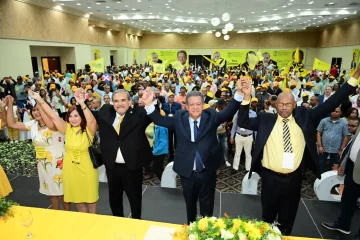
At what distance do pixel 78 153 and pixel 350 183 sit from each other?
3.16 meters

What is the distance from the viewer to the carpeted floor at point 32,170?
4.89 m

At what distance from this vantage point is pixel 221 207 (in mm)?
4012

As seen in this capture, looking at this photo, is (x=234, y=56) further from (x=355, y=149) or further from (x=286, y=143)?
(x=286, y=143)

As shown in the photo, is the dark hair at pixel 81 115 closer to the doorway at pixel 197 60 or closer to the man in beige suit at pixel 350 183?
the man in beige suit at pixel 350 183

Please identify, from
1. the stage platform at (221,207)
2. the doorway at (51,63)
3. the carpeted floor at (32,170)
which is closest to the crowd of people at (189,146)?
the stage platform at (221,207)

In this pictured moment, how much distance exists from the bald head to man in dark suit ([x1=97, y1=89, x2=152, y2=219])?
1418mm

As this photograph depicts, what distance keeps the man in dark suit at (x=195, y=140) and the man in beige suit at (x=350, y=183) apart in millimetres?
1425

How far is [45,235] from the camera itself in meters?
2.05

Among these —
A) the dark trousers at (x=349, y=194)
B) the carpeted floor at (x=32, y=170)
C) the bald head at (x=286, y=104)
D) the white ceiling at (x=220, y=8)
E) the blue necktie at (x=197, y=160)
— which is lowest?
the carpeted floor at (x=32, y=170)

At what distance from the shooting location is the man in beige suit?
9.31 ft

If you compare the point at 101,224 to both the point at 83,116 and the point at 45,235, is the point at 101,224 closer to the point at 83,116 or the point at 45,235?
the point at 45,235

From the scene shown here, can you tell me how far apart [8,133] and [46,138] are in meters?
5.48

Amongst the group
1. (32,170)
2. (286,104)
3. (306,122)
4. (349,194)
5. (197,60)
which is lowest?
(32,170)

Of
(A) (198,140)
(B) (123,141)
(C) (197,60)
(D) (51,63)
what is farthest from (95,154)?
(C) (197,60)
